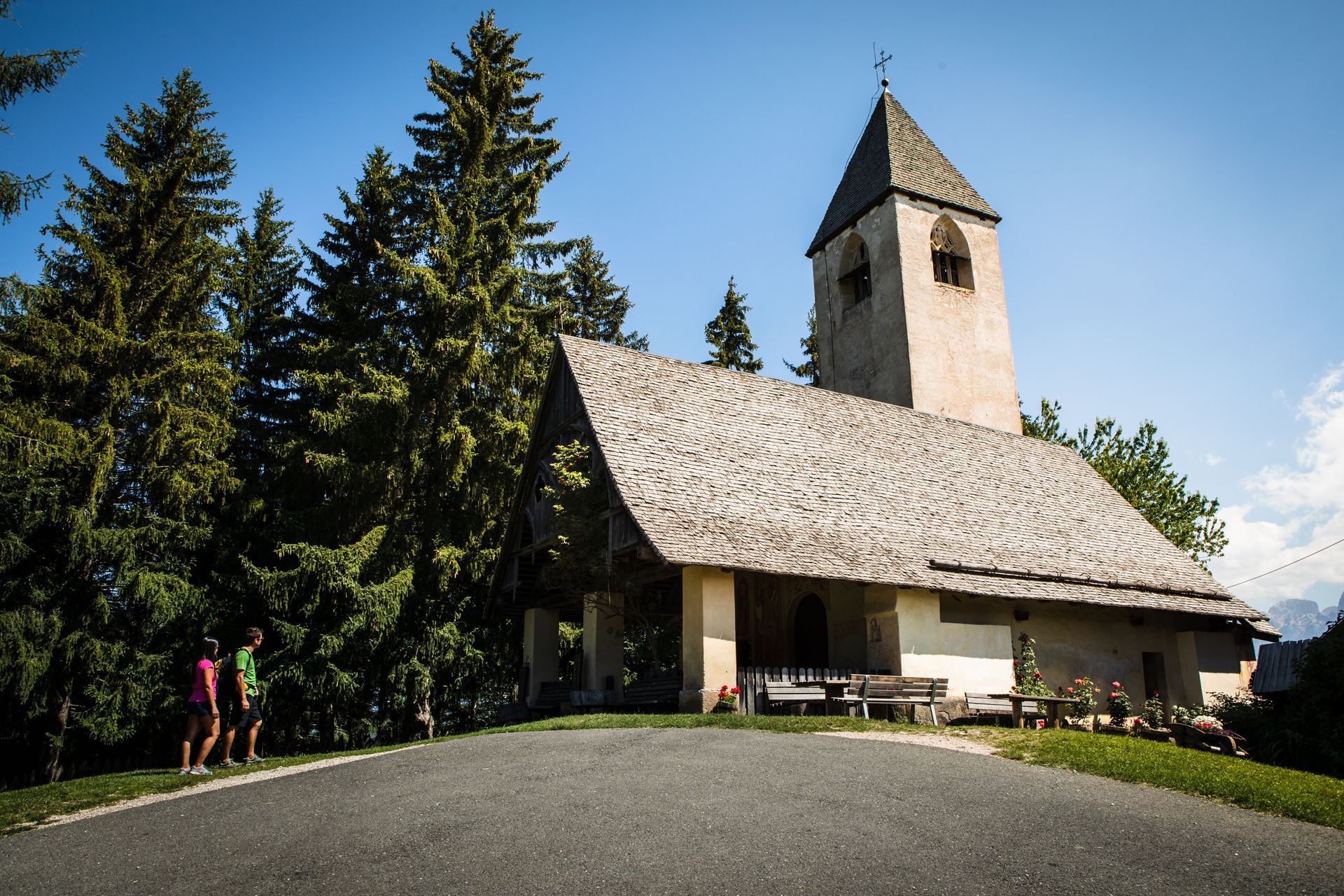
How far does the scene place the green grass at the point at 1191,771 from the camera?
761 centimetres

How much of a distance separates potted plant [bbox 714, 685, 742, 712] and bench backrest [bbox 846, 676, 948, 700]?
1.81 meters

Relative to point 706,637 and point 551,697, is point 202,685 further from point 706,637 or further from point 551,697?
point 551,697

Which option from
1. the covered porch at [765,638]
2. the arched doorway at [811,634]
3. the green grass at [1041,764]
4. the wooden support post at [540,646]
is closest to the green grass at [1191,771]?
the green grass at [1041,764]

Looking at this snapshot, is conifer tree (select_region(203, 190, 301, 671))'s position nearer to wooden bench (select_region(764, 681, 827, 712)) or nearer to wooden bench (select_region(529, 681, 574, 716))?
wooden bench (select_region(529, 681, 574, 716))

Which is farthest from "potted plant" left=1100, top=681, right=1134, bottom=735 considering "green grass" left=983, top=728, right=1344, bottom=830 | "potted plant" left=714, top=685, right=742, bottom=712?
"potted plant" left=714, top=685, right=742, bottom=712

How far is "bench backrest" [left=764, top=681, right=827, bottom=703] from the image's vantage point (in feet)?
44.8

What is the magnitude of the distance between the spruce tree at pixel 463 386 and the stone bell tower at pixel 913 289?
1041 cm

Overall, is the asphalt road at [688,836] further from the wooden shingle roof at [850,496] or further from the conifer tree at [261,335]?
the conifer tree at [261,335]

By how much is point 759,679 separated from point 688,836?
327 inches

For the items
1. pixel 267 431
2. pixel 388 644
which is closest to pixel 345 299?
pixel 267 431

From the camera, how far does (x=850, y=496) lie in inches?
698

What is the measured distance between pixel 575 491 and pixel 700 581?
3.12 m

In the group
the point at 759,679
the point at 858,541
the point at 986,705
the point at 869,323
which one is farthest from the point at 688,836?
the point at 869,323

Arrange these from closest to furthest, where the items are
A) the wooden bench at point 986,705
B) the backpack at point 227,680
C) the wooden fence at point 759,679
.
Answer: the backpack at point 227,680 → the wooden fence at point 759,679 → the wooden bench at point 986,705
